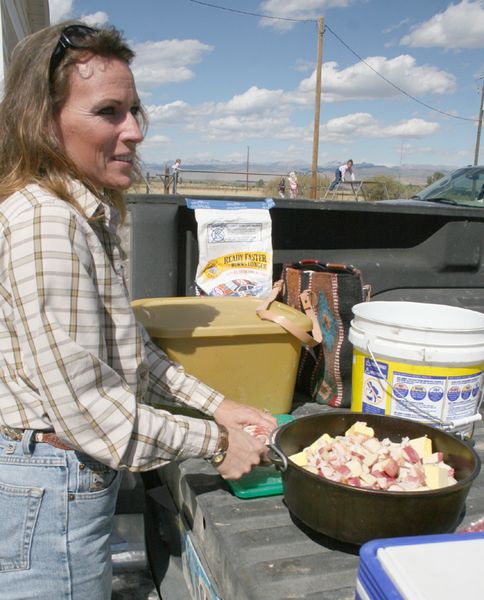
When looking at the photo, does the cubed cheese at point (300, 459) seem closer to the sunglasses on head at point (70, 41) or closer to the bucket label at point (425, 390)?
the bucket label at point (425, 390)

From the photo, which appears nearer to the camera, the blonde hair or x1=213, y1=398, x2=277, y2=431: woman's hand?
the blonde hair

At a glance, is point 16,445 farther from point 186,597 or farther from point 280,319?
point 280,319

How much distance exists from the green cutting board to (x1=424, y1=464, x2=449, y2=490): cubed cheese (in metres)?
0.49

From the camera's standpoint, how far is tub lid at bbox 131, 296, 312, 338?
7.53 feet

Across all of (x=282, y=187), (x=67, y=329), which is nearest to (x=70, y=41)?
(x=67, y=329)

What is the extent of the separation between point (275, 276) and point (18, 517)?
1999 millimetres

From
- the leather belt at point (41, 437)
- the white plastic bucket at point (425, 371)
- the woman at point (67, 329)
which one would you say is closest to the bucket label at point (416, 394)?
A: the white plastic bucket at point (425, 371)

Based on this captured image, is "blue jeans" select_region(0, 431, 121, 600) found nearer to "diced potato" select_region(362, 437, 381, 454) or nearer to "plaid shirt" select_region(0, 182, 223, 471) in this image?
"plaid shirt" select_region(0, 182, 223, 471)

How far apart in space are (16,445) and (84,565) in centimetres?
36

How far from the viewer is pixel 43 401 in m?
1.35

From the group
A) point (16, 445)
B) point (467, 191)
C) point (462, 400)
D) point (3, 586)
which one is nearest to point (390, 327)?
point (462, 400)

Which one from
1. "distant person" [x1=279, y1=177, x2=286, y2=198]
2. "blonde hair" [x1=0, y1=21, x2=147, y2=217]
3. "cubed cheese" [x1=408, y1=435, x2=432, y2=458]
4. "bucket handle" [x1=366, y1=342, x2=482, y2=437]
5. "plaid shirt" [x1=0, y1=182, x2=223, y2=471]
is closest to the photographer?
"plaid shirt" [x1=0, y1=182, x2=223, y2=471]

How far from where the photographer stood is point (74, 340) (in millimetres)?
1325

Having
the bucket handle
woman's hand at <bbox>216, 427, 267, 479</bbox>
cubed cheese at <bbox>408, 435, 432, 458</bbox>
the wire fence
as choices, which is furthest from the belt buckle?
the wire fence
